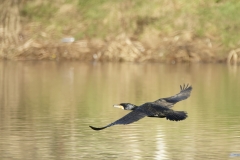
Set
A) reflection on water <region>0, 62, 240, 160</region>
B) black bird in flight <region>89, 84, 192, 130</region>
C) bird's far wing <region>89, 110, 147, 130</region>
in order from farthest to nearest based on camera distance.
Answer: reflection on water <region>0, 62, 240, 160</region> < black bird in flight <region>89, 84, 192, 130</region> < bird's far wing <region>89, 110, 147, 130</region>

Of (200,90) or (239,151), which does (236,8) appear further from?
(239,151)

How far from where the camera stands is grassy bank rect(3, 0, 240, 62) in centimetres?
4009

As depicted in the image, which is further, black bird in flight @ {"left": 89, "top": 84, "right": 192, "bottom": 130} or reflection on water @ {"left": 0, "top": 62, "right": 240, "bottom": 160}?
reflection on water @ {"left": 0, "top": 62, "right": 240, "bottom": 160}

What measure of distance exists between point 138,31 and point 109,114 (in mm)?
22373

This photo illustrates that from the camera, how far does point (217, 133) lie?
16.4 meters

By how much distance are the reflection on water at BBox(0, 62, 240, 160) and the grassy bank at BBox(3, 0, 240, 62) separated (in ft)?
13.0

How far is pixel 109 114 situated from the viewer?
1995cm

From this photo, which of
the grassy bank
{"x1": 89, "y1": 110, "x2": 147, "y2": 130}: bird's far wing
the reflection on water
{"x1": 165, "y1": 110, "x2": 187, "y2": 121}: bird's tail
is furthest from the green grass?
{"x1": 89, "y1": 110, "x2": 147, "y2": 130}: bird's far wing

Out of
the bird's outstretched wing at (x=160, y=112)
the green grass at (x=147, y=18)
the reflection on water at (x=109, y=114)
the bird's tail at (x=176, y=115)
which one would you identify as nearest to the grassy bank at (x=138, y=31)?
the green grass at (x=147, y=18)

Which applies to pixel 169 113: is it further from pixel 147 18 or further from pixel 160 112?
pixel 147 18

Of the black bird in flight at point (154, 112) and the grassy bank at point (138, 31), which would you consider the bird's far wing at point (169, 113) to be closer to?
the black bird in flight at point (154, 112)

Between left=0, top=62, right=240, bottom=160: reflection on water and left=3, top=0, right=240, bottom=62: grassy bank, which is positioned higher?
left=3, top=0, right=240, bottom=62: grassy bank

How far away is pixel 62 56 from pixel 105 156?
27.9 metres

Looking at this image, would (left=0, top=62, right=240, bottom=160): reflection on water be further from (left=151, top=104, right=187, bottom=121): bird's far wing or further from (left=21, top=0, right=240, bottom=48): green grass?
(left=21, top=0, right=240, bottom=48): green grass
